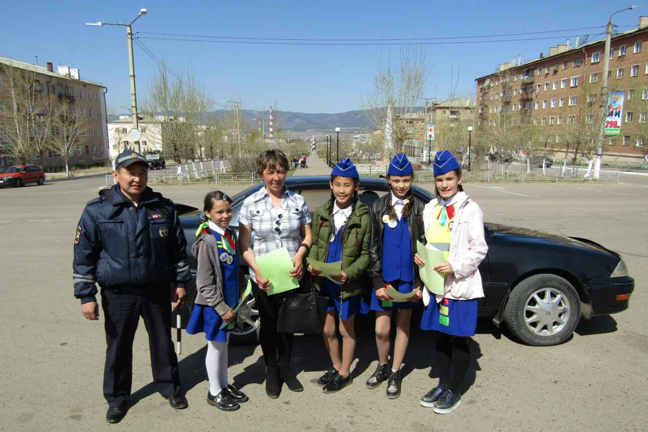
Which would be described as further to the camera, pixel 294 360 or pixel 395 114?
pixel 395 114

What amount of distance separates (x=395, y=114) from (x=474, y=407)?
26426mm

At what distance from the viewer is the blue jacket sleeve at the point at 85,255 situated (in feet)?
8.90

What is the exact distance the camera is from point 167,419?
297cm

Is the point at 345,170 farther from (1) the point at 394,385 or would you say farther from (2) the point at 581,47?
(2) the point at 581,47

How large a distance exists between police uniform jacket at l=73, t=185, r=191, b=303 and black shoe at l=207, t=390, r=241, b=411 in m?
0.94

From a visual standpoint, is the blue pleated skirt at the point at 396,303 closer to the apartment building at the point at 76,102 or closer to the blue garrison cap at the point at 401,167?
the blue garrison cap at the point at 401,167

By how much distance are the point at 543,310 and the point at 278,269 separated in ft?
8.19

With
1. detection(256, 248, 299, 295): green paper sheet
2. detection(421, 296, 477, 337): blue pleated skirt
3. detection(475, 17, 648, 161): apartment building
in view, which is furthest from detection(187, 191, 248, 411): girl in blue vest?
detection(475, 17, 648, 161): apartment building

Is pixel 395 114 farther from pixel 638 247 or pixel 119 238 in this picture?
pixel 119 238

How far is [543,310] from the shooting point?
3916 mm

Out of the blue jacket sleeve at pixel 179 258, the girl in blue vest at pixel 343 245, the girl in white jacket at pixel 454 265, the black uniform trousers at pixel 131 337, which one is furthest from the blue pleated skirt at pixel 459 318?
the black uniform trousers at pixel 131 337

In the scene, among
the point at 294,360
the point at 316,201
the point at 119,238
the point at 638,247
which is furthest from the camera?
the point at 638,247

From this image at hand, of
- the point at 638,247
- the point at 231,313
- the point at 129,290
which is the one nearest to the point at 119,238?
the point at 129,290

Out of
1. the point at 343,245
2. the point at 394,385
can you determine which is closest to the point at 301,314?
the point at 343,245
